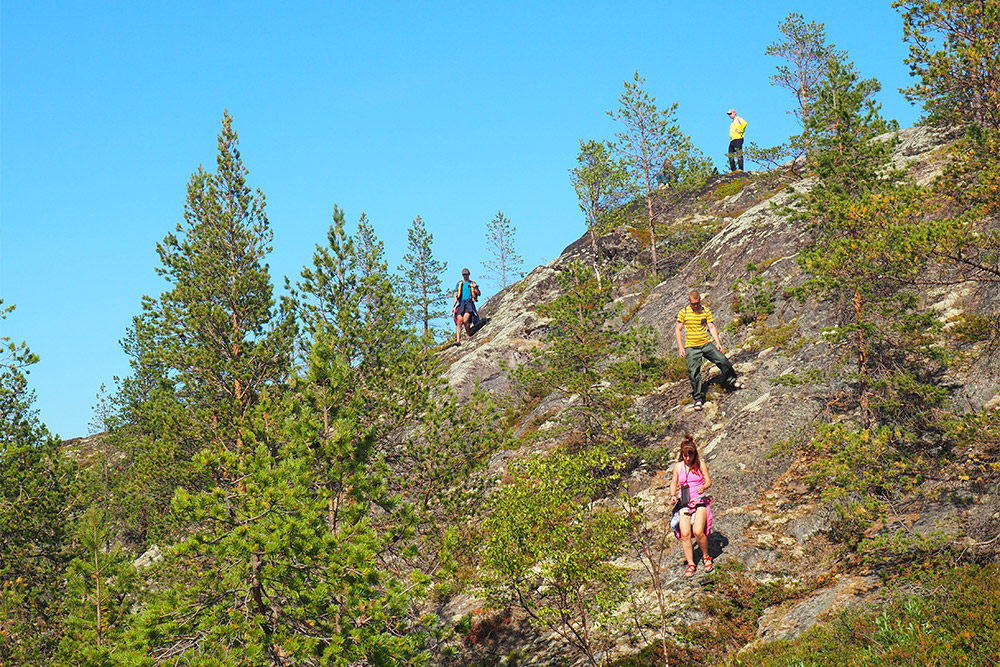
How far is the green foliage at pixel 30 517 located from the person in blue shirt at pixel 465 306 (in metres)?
16.9

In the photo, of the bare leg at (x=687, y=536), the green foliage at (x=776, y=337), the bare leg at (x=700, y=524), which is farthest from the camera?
the green foliage at (x=776, y=337)

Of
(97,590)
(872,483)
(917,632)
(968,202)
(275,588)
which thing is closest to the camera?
(917,632)

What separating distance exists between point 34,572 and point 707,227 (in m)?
27.1

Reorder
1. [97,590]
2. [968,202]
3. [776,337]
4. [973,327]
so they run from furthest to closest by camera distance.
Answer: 1. [776,337]
2. [973,327]
3. [97,590]
4. [968,202]

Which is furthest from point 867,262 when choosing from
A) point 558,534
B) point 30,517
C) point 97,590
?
point 30,517

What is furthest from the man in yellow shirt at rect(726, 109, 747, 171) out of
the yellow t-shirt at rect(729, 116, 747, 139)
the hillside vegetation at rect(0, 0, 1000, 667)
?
the hillside vegetation at rect(0, 0, 1000, 667)

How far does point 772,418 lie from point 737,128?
25.3 metres

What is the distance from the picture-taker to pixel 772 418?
1412cm

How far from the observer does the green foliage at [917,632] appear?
7805 mm

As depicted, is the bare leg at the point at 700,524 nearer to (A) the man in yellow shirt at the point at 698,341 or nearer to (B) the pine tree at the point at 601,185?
(A) the man in yellow shirt at the point at 698,341

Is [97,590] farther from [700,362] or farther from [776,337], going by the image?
[776,337]

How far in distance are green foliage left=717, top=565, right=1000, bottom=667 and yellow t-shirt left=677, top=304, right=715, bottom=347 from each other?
268 inches

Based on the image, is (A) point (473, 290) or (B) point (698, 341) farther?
(A) point (473, 290)

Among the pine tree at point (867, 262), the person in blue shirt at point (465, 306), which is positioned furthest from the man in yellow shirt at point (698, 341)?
the person in blue shirt at point (465, 306)
